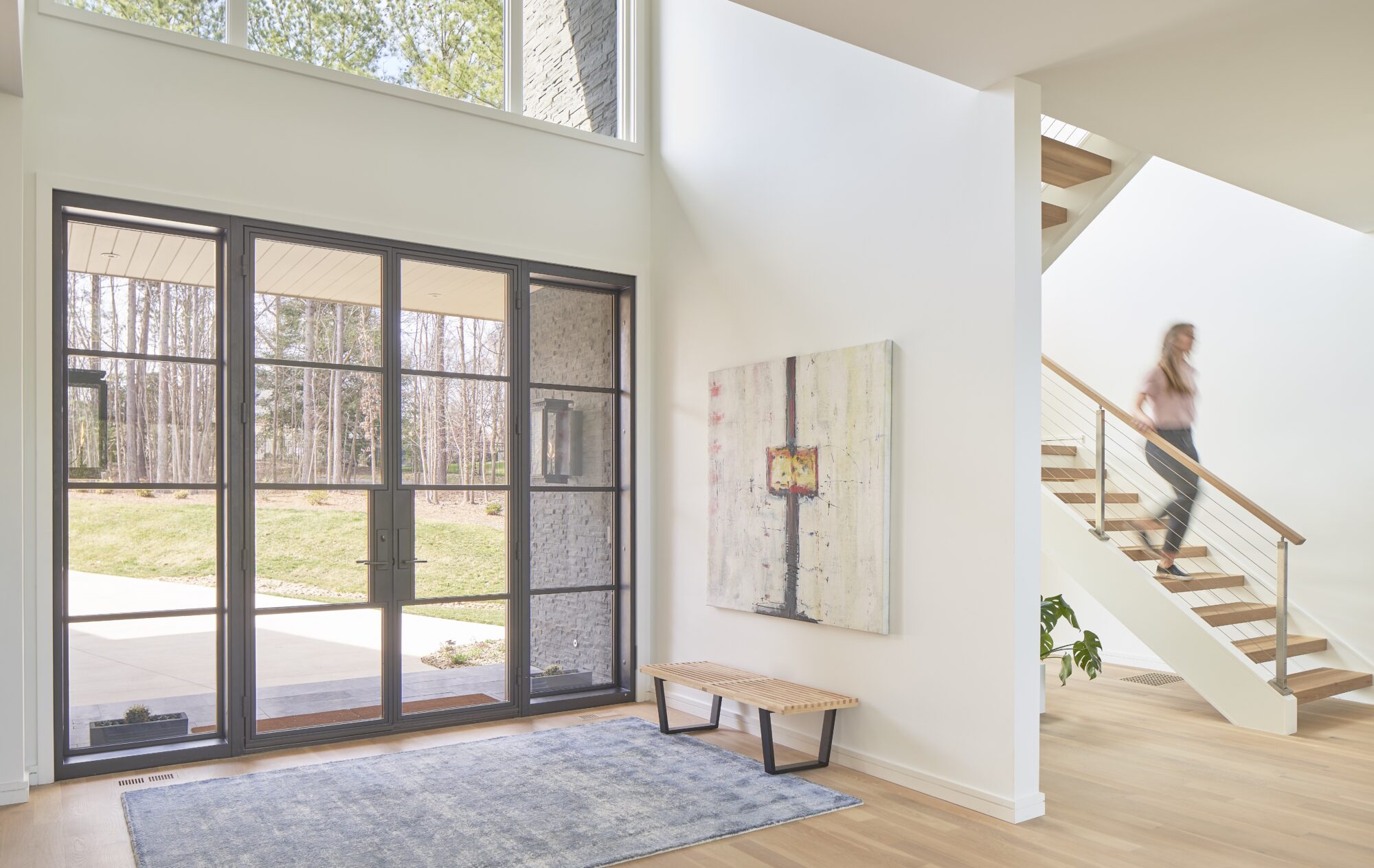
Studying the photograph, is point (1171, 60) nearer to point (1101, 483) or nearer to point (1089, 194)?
point (1089, 194)

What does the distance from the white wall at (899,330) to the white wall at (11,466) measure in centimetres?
317

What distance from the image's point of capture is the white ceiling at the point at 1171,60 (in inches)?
124

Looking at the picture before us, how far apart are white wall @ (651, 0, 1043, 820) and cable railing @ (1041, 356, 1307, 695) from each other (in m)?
2.20

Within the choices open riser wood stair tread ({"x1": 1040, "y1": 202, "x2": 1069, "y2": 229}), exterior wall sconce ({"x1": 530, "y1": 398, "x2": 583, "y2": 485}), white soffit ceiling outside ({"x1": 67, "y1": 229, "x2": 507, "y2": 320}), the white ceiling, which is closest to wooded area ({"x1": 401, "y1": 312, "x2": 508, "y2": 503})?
white soffit ceiling outside ({"x1": 67, "y1": 229, "x2": 507, "y2": 320})

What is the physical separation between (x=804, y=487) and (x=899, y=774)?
4.42 ft

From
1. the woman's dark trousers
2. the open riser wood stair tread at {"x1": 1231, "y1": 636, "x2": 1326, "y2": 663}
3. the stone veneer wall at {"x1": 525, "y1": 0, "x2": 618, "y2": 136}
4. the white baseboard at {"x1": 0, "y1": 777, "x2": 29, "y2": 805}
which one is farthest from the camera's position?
the woman's dark trousers

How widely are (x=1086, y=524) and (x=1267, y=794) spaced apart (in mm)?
2122

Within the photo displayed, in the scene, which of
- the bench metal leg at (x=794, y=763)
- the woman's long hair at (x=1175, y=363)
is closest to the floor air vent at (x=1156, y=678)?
the woman's long hair at (x=1175, y=363)

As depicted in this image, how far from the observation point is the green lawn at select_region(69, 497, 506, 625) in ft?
14.2

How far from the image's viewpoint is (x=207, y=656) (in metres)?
4.53

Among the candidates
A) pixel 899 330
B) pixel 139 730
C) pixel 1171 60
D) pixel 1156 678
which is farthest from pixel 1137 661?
pixel 139 730

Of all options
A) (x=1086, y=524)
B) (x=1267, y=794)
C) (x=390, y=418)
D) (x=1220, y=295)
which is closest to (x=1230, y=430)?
(x=1220, y=295)

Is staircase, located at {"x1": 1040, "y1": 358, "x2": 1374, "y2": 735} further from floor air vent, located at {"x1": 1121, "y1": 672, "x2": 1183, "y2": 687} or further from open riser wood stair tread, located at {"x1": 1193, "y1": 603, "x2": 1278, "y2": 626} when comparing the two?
floor air vent, located at {"x1": 1121, "y1": 672, "x2": 1183, "y2": 687}

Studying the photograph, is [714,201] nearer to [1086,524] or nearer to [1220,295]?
[1086,524]
